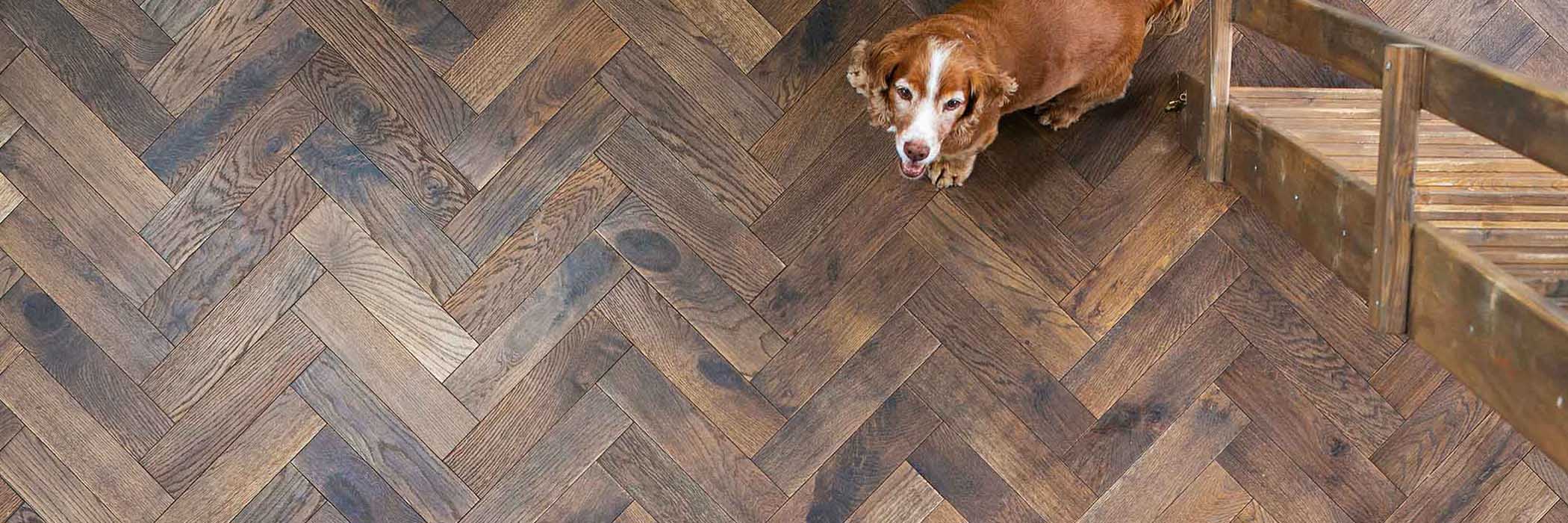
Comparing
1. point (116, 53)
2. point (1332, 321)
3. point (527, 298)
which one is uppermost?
point (116, 53)

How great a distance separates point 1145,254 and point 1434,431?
80 cm

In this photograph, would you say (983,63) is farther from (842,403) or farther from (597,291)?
(597,291)

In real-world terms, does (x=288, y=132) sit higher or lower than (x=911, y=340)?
higher

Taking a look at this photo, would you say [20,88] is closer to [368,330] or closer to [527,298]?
[368,330]

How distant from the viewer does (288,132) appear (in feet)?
8.16

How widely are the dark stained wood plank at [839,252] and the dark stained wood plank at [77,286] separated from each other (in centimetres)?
152

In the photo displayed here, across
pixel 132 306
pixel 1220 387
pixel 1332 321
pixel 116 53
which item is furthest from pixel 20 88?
pixel 1332 321

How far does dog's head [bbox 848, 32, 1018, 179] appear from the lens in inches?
75.0

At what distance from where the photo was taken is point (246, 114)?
249 cm

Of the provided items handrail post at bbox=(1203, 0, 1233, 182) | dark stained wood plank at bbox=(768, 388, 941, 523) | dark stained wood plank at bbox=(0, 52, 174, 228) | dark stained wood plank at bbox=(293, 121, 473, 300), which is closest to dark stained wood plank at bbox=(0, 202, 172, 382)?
dark stained wood plank at bbox=(0, 52, 174, 228)

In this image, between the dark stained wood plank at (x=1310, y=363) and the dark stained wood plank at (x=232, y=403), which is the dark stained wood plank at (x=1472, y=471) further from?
the dark stained wood plank at (x=232, y=403)

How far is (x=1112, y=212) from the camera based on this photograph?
96.7 inches

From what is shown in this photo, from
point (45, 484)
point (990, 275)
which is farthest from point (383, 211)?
point (990, 275)

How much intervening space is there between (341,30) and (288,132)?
281 mm
